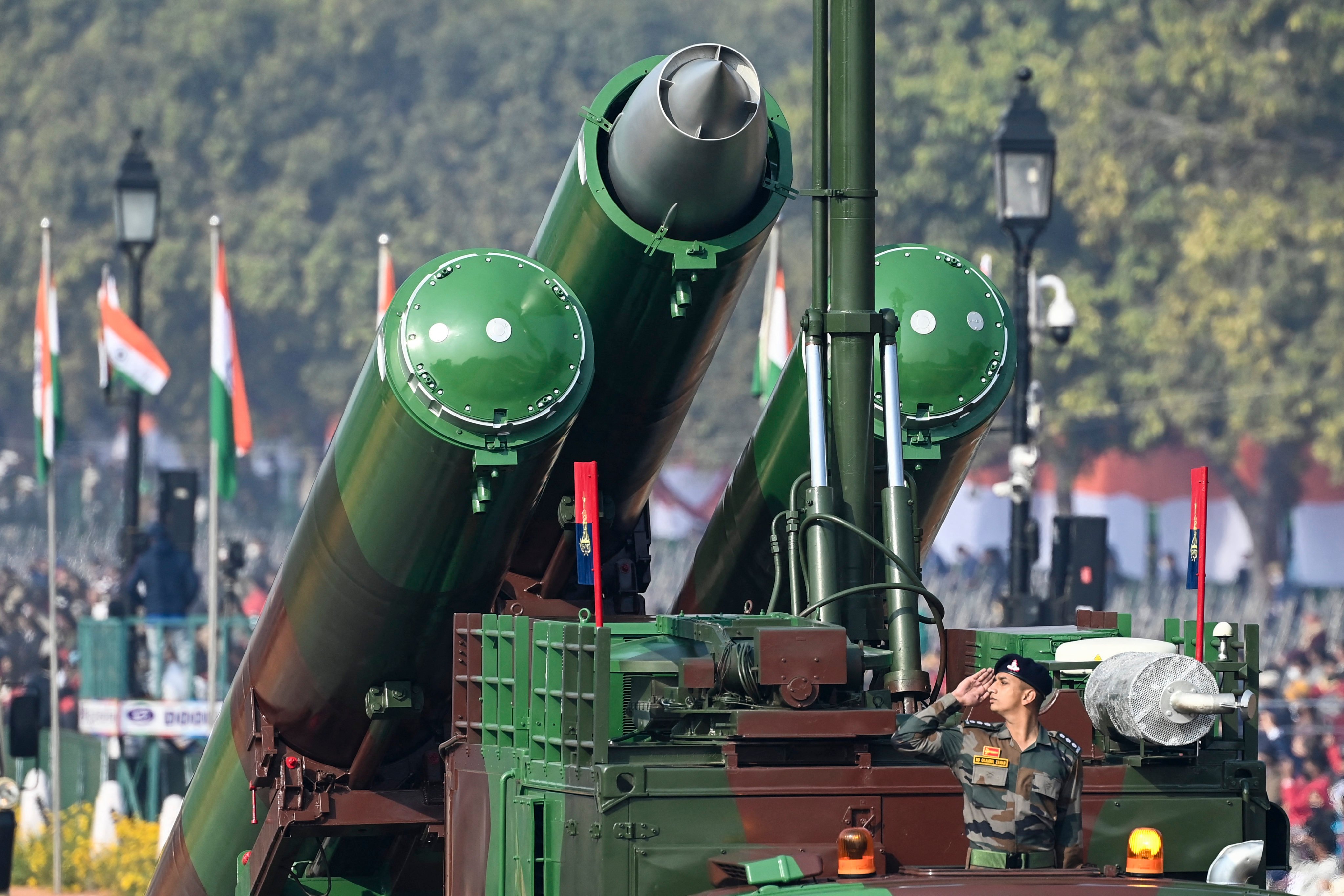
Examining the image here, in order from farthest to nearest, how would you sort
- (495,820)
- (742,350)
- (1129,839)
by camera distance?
(742,350) < (495,820) < (1129,839)

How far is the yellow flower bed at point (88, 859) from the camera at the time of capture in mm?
15609

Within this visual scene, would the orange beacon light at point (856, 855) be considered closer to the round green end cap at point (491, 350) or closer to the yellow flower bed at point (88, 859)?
the round green end cap at point (491, 350)

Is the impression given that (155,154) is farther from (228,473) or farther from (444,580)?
(444,580)

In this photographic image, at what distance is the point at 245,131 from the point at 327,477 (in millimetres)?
48521

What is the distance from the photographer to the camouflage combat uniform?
5.90 metres

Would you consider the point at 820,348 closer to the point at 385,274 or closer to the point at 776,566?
the point at 776,566

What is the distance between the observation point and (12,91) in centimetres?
5562

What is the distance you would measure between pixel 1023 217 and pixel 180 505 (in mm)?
7990

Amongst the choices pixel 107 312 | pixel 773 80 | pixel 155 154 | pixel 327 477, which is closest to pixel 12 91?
pixel 155 154

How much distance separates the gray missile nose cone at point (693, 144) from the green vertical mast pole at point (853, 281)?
0.94 ft

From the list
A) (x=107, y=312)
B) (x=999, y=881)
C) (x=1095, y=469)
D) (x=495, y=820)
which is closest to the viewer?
(x=999, y=881)

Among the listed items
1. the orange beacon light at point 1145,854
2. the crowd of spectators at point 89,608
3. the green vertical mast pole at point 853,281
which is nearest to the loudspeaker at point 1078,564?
the crowd of spectators at point 89,608

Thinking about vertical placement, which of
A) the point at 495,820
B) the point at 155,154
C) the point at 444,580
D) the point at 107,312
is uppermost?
the point at 155,154

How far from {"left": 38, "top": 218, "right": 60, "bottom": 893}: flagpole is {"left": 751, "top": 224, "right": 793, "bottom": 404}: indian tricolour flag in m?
5.16
